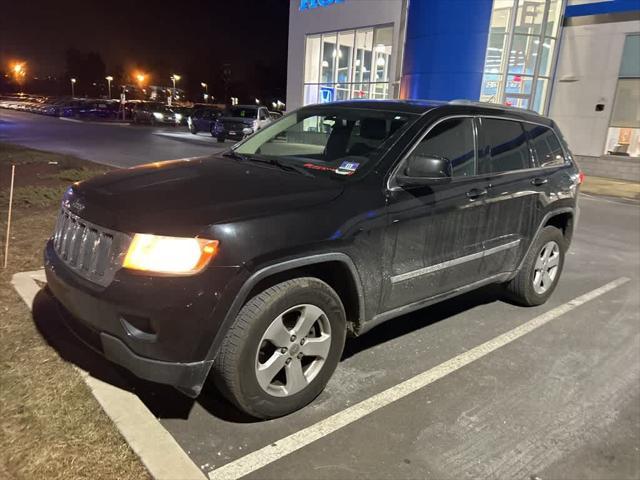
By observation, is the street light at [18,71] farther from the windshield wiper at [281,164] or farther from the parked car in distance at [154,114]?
the windshield wiper at [281,164]

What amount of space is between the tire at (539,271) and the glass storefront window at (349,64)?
19.8 meters

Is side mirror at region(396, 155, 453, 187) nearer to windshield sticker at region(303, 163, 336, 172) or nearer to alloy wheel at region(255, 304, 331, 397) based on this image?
windshield sticker at region(303, 163, 336, 172)

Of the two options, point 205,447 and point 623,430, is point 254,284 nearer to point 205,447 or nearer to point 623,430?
point 205,447

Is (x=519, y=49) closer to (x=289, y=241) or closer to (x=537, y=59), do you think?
(x=537, y=59)

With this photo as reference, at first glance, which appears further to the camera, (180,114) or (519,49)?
(180,114)

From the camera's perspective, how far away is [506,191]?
4.25 meters

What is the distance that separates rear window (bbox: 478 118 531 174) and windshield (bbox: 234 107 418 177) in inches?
31.3

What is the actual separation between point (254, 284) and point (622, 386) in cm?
281

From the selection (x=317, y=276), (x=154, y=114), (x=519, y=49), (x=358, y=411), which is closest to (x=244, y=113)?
(x=519, y=49)

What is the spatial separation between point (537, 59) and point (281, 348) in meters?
21.6

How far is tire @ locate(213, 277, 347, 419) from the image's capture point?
109 inches

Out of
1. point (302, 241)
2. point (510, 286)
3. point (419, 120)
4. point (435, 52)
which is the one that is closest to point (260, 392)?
point (302, 241)

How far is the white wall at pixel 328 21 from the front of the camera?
2314 cm

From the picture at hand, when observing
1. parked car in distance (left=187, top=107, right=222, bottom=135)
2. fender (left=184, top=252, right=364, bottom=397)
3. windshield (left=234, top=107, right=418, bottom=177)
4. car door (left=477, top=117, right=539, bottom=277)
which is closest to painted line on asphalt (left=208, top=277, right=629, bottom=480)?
fender (left=184, top=252, right=364, bottom=397)
